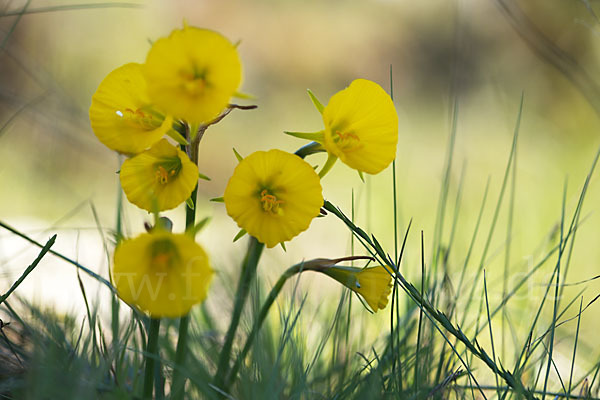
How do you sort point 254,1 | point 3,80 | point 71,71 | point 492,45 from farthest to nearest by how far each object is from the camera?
point 254,1, point 492,45, point 71,71, point 3,80

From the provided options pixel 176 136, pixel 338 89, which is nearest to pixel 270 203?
pixel 176 136

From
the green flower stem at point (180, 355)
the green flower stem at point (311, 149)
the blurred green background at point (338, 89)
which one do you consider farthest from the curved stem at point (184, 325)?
the blurred green background at point (338, 89)

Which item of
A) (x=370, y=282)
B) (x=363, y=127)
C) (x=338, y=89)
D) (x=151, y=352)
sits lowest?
(x=151, y=352)

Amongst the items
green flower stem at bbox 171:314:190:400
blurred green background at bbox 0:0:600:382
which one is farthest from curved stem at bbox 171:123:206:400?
blurred green background at bbox 0:0:600:382

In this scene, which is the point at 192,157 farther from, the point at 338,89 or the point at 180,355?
the point at 338,89

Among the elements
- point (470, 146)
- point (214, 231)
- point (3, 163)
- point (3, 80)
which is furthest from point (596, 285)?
point (3, 80)

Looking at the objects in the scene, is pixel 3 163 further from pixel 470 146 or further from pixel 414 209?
pixel 470 146
